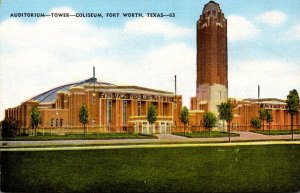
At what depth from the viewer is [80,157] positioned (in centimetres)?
1950

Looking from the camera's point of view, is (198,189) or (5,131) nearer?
(198,189)

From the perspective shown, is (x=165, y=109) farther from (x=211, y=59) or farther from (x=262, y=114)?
(x=262, y=114)

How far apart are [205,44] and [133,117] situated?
21305 millimetres

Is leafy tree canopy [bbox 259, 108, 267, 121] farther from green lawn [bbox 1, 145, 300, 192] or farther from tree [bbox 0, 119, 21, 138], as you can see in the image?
green lawn [bbox 1, 145, 300, 192]

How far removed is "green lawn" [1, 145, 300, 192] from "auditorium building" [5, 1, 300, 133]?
19.1m

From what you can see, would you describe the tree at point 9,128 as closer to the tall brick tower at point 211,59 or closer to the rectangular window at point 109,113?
the rectangular window at point 109,113

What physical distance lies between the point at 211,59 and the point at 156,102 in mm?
16063

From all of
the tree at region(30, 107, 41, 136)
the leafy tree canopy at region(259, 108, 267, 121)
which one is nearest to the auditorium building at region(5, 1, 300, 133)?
the tree at region(30, 107, 41, 136)

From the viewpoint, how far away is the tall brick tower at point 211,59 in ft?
196

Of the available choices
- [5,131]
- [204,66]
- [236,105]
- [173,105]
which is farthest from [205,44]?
[5,131]

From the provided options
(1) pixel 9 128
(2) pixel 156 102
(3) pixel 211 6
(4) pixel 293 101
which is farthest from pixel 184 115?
(1) pixel 9 128

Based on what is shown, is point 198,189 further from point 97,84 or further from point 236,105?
point 236,105

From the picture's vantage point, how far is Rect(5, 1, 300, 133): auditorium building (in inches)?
1766

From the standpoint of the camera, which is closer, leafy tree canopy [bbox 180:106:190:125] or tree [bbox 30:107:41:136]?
tree [bbox 30:107:41:136]
